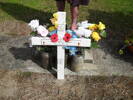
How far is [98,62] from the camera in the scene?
4668mm

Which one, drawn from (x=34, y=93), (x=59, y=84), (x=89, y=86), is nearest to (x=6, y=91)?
(x=34, y=93)

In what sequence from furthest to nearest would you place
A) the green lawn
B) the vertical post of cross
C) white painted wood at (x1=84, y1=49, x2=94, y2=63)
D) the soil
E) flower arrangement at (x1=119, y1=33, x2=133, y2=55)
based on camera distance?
the green lawn, flower arrangement at (x1=119, y1=33, x2=133, y2=55), white painted wood at (x1=84, y1=49, x2=94, y2=63), the soil, the vertical post of cross

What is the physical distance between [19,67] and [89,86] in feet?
3.85

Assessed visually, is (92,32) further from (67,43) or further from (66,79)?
(66,79)

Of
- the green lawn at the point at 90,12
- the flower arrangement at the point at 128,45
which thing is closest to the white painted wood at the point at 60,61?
the flower arrangement at the point at 128,45

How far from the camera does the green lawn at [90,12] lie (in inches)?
245

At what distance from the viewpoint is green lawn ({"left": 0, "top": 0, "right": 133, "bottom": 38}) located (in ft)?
20.4

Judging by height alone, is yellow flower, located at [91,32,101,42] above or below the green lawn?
below

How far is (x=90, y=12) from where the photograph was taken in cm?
673

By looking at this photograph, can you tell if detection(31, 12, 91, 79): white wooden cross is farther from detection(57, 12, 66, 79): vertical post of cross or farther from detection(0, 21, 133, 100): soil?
detection(0, 21, 133, 100): soil

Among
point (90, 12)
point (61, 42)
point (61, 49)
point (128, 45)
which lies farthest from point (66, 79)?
point (90, 12)

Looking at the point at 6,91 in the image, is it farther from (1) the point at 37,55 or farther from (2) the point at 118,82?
(2) the point at 118,82

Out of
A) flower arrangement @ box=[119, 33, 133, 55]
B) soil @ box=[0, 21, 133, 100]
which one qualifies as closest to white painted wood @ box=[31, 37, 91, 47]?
soil @ box=[0, 21, 133, 100]

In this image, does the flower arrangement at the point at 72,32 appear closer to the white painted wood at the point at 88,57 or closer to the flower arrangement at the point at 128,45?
the white painted wood at the point at 88,57
